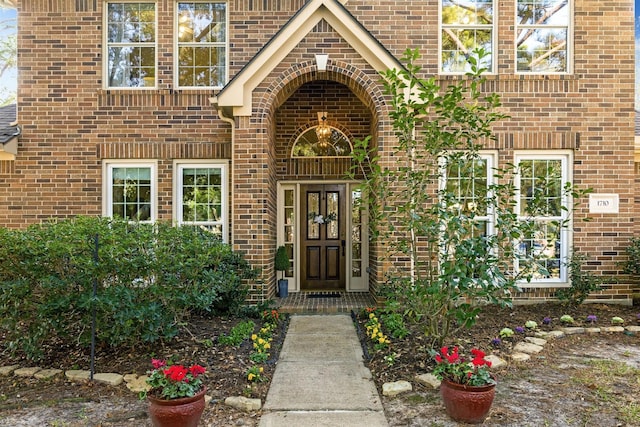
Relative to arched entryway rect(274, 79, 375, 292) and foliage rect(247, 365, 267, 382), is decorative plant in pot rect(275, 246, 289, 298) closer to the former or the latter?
arched entryway rect(274, 79, 375, 292)

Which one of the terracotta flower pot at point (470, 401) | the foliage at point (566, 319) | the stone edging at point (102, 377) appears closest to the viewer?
the terracotta flower pot at point (470, 401)

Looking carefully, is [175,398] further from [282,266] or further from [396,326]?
[282,266]

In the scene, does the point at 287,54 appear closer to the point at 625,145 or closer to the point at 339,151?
the point at 339,151

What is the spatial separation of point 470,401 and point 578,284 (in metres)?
4.56

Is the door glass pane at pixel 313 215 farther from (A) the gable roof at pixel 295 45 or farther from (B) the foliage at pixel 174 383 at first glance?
(B) the foliage at pixel 174 383

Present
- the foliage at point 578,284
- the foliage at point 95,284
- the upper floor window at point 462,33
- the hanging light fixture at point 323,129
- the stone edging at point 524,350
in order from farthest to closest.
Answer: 1. the hanging light fixture at point 323,129
2. the upper floor window at point 462,33
3. the foliage at point 578,284
4. the foliage at point 95,284
5. the stone edging at point 524,350

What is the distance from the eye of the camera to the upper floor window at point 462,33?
7.61 meters

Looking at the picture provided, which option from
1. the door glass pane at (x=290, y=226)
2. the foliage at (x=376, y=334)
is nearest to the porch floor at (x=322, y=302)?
the door glass pane at (x=290, y=226)

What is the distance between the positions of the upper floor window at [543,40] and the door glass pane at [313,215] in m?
4.27

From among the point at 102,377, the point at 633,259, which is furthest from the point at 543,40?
the point at 102,377

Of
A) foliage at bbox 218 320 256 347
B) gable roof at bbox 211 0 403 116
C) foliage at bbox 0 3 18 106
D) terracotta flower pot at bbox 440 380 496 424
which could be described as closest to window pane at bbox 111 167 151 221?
gable roof at bbox 211 0 403 116

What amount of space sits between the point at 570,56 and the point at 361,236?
186 inches

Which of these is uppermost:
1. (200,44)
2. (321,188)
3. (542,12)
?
(542,12)

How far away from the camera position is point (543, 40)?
7.59m
